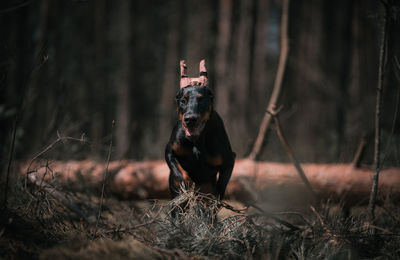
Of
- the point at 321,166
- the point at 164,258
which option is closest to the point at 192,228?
the point at 164,258

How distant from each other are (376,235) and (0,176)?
12.3 feet

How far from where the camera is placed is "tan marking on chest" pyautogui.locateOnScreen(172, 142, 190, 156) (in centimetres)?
327

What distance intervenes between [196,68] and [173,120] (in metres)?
3.80

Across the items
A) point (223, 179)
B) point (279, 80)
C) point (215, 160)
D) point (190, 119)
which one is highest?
point (279, 80)

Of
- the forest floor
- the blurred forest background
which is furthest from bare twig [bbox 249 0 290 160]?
the forest floor

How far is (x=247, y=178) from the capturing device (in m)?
5.53

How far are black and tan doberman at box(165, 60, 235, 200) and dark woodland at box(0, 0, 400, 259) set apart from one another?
0.31 m

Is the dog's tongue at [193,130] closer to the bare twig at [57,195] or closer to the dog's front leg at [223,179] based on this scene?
the dog's front leg at [223,179]

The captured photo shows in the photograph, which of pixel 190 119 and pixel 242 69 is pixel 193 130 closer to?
pixel 190 119

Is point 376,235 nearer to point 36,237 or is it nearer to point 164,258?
point 164,258

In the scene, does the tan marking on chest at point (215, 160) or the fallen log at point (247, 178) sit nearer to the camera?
the tan marking on chest at point (215, 160)

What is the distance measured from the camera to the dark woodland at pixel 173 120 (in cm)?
283

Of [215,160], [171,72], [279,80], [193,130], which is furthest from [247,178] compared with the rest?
[171,72]

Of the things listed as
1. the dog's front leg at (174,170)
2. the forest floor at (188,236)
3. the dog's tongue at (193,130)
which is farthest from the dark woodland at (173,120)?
the dog's tongue at (193,130)
